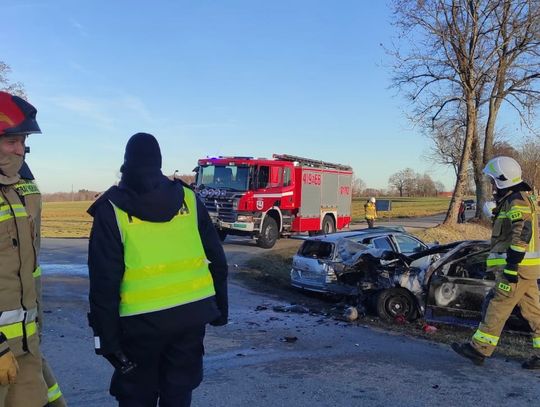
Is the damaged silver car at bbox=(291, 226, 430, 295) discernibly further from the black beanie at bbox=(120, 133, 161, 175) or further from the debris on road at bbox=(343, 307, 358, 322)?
the black beanie at bbox=(120, 133, 161, 175)

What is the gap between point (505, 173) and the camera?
5898 millimetres

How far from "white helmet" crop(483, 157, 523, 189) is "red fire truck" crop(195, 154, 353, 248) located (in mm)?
12408

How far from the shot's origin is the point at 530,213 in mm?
5707

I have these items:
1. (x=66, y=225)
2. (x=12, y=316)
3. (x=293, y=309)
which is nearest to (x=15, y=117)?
(x=12, y=316)

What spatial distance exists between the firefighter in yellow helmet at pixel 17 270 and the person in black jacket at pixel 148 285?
→ 289 millimetres

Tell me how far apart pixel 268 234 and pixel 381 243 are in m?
8.26

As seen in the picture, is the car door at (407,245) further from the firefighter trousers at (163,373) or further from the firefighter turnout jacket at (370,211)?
the firefighter turnout jacket at (370,211)

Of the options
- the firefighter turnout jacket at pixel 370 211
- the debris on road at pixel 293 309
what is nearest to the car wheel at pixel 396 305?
the debris on road at pixel 293 309

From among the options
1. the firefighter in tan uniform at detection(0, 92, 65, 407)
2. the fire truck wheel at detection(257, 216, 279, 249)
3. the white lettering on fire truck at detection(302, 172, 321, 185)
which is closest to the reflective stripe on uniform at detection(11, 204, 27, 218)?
the firefighter in tan uniform at detection(0, 92, 65, 407)

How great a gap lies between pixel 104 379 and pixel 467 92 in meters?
23.1

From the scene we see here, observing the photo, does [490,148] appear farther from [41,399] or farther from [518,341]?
[41,399]

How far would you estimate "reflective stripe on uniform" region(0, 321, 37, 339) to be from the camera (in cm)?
254

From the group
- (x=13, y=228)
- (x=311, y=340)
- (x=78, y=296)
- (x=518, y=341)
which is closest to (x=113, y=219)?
(x=13, y=228)

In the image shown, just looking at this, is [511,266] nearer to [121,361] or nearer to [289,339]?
[289,339]
